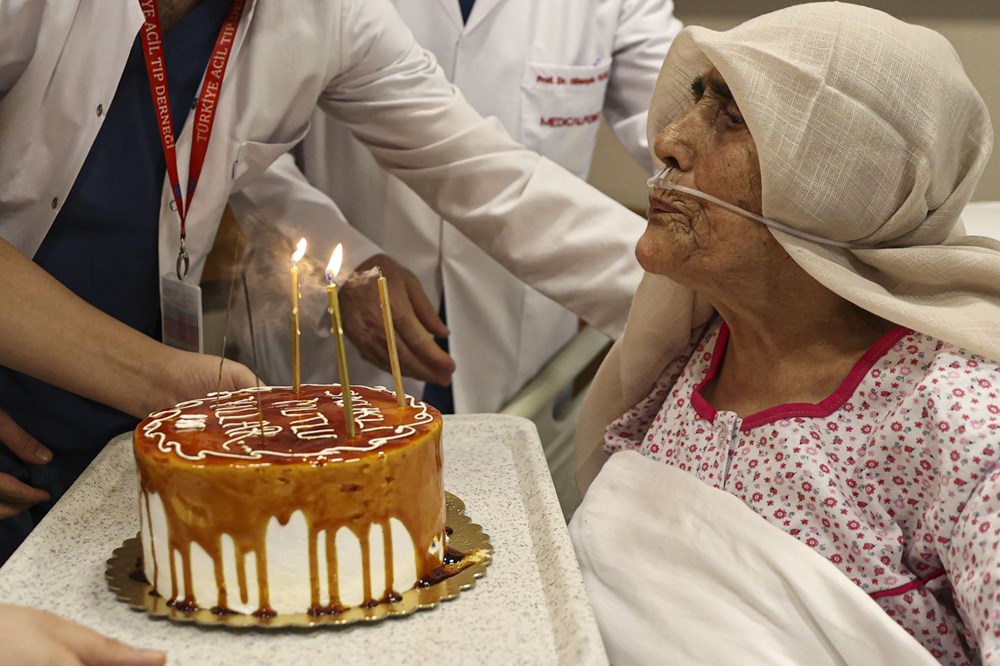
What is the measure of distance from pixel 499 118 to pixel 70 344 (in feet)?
3.90

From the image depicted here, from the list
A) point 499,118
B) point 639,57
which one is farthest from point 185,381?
point 639,57

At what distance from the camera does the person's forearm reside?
4.68 ft

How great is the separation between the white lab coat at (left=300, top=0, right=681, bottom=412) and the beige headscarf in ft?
3.28

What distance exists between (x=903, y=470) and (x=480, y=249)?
4.03 ft

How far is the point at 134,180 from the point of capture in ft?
5.61

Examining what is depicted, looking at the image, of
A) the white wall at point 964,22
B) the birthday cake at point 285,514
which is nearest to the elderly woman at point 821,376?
the birthday cake at point 285,514

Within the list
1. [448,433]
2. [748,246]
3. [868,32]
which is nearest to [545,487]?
[448,433]

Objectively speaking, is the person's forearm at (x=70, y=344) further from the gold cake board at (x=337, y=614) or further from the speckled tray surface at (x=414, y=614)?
the gold cake board at (x=337, y=614)

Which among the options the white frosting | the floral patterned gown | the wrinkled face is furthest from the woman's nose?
the white frosting

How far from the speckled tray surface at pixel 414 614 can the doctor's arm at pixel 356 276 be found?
0.37m

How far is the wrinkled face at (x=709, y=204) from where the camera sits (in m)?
1.41

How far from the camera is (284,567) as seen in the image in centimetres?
114

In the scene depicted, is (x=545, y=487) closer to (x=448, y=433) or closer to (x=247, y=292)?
(x=448, y=433)

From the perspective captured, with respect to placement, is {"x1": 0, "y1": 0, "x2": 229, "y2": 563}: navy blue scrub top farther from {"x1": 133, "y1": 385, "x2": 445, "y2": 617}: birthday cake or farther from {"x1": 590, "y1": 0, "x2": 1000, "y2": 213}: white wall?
{"x1": 590, "y1": 0, "x2": 1000, "y2": 213}: white wall
